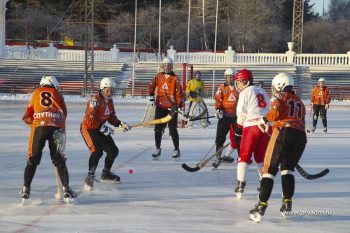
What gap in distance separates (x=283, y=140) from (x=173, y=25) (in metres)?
52.2

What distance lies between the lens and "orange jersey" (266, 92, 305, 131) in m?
7.23

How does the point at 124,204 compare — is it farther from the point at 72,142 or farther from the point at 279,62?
the point at 279,62

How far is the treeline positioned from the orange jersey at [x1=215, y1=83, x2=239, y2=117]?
43785 mm

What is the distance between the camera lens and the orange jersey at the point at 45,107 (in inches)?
308

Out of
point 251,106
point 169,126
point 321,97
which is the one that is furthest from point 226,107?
point 321,97

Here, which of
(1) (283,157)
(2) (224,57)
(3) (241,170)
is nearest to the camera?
(1) (283,157)

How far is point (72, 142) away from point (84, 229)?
8151 millimetres

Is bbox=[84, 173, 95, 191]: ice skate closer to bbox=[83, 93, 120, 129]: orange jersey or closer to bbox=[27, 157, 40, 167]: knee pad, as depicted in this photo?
bbox=[83, 93, 120, 129]: orange jersey

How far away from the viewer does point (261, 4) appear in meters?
61.2

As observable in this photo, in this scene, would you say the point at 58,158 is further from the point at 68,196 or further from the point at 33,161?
the point at 68,196

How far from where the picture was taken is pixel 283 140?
7281 mm

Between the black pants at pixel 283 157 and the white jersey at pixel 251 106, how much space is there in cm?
76

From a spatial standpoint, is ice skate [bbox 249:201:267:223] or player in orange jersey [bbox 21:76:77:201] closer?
ice skate [bbox 249:201:267:223]

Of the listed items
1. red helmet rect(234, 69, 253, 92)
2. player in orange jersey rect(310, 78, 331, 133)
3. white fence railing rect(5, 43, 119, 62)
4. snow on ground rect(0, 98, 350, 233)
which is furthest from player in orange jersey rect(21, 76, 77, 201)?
white fence railing rect(5, 43, 119, 62)
